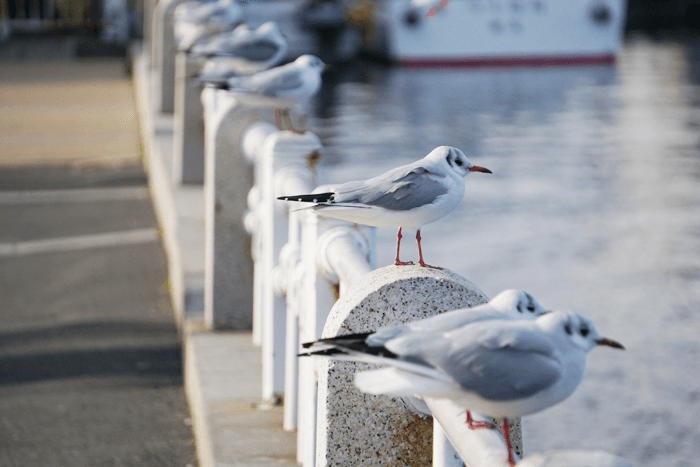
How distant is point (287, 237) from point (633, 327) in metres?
4.50

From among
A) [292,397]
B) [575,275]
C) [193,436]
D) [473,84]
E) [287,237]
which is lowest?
[473,84]

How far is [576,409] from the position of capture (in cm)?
656

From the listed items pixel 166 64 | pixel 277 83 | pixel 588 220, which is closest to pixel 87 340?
pixel 277 83

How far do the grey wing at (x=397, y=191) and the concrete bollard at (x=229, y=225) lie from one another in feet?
7.64

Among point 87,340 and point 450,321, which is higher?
point 450,321

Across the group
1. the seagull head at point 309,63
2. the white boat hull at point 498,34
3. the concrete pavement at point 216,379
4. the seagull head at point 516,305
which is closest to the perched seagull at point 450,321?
the seagull head at point 516,305

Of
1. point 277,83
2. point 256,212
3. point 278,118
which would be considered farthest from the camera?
point 278,118

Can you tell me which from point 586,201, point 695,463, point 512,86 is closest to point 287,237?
point 695,463

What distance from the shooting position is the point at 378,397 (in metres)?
2.50

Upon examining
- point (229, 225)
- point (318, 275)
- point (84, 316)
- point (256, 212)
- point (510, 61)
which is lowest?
point (510, 61)

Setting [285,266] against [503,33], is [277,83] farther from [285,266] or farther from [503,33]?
[503,33]

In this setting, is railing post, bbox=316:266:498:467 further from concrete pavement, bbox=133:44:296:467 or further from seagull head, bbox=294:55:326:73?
seagull head, bbox=294:55:326:73

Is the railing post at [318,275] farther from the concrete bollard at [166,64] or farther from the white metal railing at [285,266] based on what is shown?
the concrete bollard at [166,64]

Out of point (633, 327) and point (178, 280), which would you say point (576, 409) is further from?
point (178, 280)
